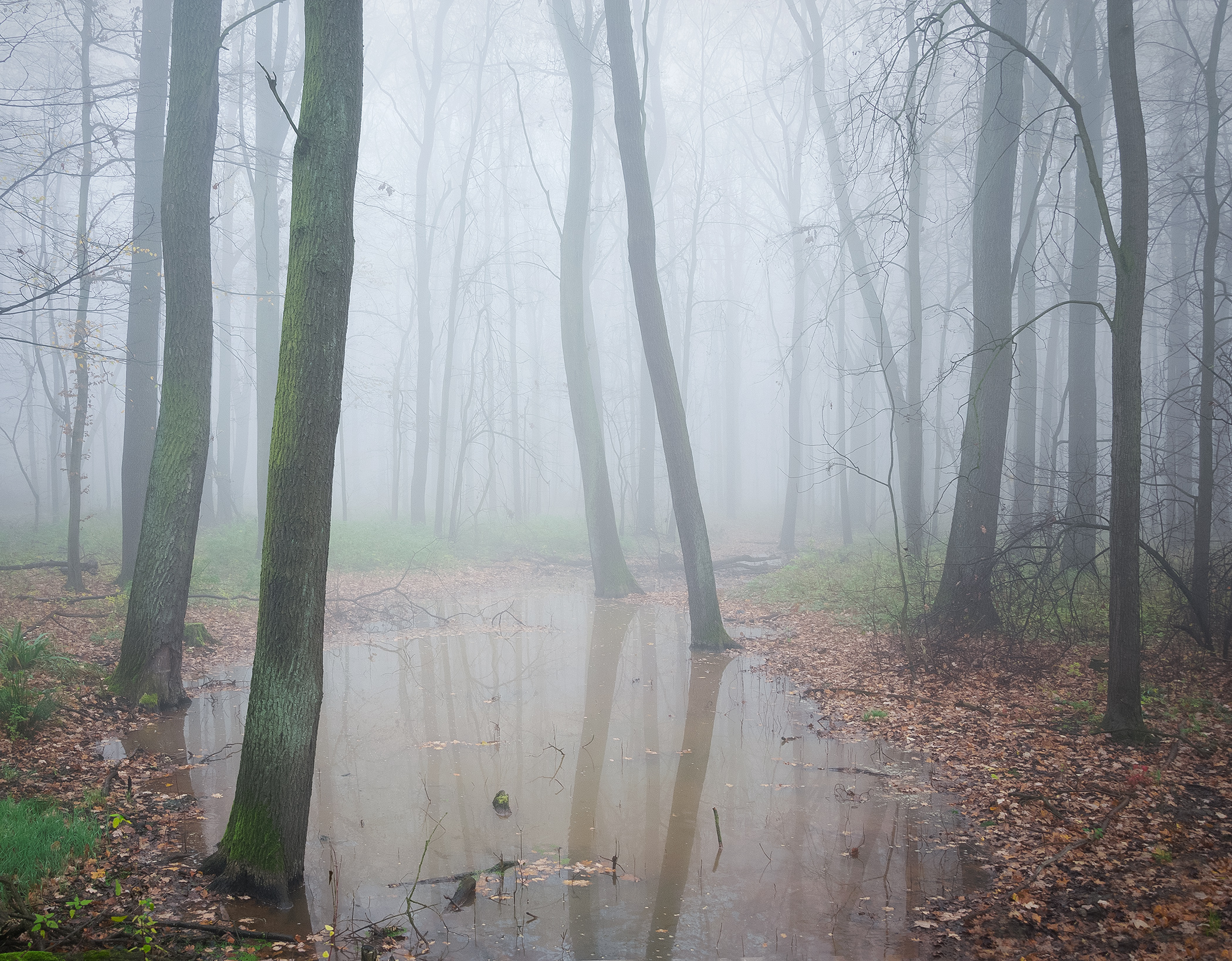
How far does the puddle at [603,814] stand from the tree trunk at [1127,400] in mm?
1756

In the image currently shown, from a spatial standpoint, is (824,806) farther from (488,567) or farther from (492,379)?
(492,379)

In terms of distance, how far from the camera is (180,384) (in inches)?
297

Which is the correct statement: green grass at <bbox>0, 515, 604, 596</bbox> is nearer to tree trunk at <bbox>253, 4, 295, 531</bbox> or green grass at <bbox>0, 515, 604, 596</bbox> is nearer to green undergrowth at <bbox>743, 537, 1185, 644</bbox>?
tree trunk at <bbox>253, 4, 295, 531</bbox>

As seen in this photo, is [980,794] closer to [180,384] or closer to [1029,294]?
A: [180,384]

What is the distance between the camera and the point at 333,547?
17.9 m

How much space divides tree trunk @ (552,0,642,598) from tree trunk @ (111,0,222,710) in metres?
8.09

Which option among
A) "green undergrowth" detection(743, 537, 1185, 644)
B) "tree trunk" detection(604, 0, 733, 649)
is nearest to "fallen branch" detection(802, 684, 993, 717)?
"green undergrowth" detection(743, 537, 1185, 644)

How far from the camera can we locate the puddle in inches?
159

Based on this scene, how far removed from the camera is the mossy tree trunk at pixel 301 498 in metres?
4.27

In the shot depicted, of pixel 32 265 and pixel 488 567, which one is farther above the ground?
pixel 32 265

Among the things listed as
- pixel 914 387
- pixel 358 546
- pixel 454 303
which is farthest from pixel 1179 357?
pixel 358 546

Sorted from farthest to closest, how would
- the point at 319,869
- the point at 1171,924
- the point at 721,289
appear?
the point at 721,289
the point at 319,869
the point at 1171,924

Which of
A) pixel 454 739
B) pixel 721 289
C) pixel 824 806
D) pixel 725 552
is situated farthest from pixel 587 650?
pixel 721 289

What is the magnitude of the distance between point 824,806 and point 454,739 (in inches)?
141
